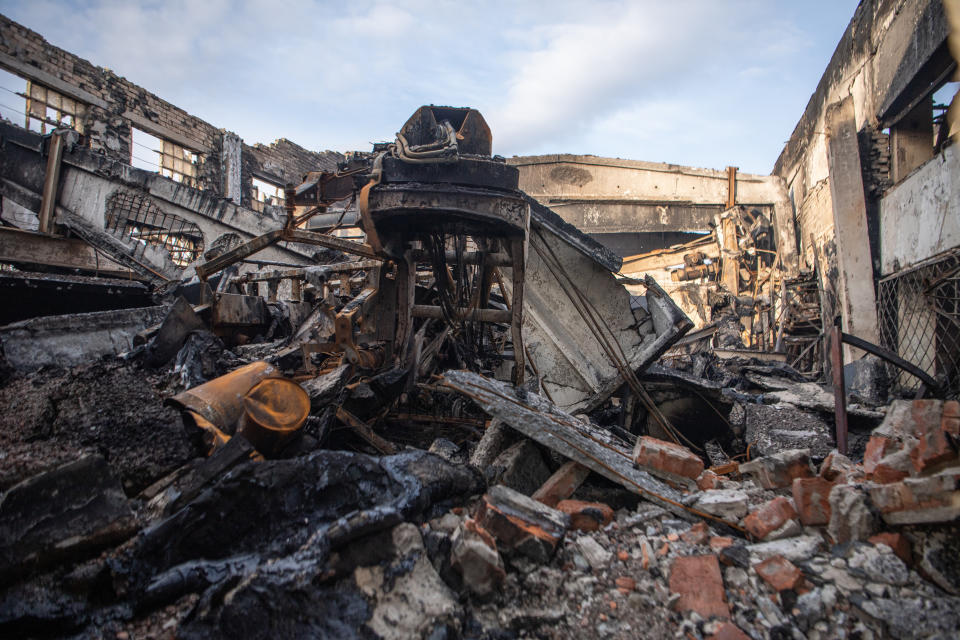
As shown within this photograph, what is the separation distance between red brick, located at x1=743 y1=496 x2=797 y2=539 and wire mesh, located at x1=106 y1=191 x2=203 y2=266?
1103cm

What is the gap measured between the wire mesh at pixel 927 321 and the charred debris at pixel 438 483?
1.54m

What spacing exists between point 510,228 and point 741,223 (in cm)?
1045

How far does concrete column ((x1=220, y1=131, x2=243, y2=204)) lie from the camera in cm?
1505

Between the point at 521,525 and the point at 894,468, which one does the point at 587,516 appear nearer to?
the point at 521,525

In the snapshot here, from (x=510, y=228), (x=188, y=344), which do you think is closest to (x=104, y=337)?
(x=188, y=344)

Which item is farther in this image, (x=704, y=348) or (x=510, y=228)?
(x=704, y=348)

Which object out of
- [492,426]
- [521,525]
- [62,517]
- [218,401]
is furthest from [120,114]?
[521,525]

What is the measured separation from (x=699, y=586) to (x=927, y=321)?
5.85 meters

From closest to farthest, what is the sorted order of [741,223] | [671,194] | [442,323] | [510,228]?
[510,228], [442,323], [741,223], [671,194]

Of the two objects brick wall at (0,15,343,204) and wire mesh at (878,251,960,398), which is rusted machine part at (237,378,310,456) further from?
brick wall at (0,15,343,204)

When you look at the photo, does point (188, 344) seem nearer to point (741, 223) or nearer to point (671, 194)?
point (741, 223)

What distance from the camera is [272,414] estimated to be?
251 centimetres

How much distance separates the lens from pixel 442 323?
17.1 feet

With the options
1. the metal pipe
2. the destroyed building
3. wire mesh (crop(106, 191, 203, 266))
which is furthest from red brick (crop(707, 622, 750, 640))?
wire mesh (crop(106, 191, 203, 266))
